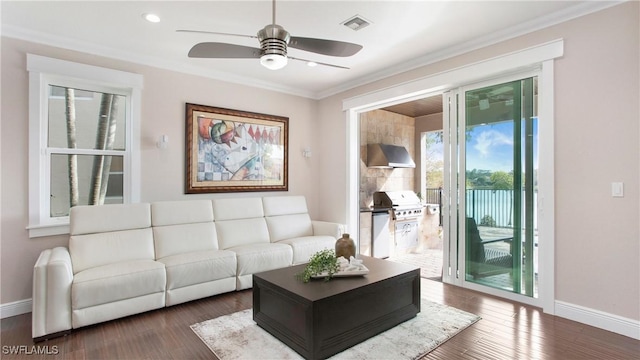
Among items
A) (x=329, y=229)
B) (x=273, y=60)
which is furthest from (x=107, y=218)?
(x=329, y=229)

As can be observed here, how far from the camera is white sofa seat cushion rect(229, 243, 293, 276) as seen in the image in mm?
3619

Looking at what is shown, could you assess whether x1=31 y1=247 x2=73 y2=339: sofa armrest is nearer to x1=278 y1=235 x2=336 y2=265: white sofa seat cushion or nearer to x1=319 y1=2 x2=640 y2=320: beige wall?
x1=278 y1=235 x2=336 y2=265: white sofa seat cushion

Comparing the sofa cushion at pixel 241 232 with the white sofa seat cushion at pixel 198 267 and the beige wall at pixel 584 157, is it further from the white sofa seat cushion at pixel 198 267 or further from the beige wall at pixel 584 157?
the beige wall at pixel 584 157

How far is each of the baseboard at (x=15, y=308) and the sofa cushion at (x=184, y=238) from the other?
3.99ft

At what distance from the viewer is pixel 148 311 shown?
3.07m

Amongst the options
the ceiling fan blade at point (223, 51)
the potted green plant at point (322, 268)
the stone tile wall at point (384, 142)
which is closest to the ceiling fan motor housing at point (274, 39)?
the ceiling fan blade at point (223, 51)

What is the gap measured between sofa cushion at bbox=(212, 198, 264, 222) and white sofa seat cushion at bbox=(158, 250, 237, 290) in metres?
0.61

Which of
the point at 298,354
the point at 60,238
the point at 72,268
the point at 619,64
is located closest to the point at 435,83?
the point at 619,64

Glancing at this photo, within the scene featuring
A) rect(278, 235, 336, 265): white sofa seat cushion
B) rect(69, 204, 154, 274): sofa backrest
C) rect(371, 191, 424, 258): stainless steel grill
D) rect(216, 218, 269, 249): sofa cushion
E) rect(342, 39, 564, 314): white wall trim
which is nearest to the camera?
rect(342, 39, 564, 314): white wall trim

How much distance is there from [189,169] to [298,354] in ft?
9.20

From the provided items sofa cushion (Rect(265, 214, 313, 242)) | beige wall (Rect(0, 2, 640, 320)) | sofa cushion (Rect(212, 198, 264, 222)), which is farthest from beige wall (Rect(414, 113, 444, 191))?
sofa cushion (Rect(212, 198, 264, 222))

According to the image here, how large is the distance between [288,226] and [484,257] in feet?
8.12

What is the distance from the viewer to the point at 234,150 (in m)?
4.57

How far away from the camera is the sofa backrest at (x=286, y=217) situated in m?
4.47
